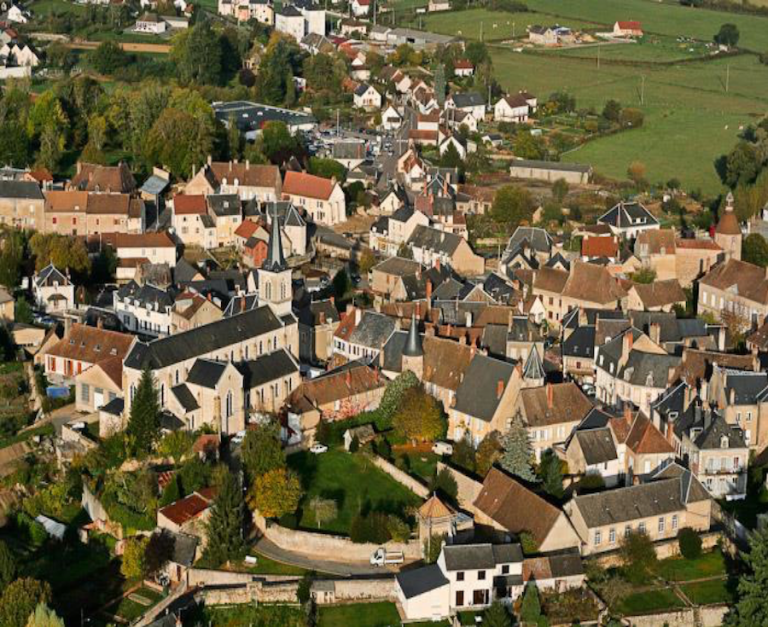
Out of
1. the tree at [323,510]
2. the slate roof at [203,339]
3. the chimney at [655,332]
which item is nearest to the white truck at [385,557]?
the tree at [323,510]

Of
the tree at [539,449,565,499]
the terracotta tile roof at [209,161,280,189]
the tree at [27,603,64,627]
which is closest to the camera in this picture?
the tree at [27,603,64,627]

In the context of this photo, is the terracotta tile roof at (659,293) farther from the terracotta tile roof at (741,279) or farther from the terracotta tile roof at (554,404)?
the terracotta tile roof at (554,404)

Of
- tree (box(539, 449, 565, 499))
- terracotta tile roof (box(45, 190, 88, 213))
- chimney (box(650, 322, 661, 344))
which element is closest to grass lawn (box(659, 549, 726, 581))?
tree (box(539, 449, 565, 499))

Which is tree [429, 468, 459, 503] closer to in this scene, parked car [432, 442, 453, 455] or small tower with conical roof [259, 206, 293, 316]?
parked car [432, 442, 453, 455]

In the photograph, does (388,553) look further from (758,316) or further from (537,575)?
(758,316)

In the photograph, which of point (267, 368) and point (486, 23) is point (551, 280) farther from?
point (486, 23)

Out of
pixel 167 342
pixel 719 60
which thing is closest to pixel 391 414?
pixel 167 342

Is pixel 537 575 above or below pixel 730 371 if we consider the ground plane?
below
